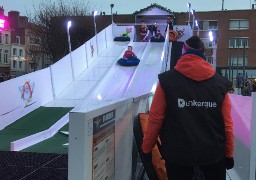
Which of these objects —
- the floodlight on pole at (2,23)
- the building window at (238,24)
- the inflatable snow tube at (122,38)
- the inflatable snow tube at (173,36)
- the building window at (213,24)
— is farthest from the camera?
the building window at (213,24)

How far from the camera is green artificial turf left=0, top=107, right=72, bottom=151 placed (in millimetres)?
10758

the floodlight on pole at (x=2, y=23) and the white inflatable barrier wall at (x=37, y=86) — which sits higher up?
the floodlight on pole at (x=2, y=23)

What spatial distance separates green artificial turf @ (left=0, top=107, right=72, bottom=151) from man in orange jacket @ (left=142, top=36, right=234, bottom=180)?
6.80 metres

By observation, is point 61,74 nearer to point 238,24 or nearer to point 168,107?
point 168,107

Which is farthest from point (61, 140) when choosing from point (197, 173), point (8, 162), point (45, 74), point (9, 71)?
point (9, 71)

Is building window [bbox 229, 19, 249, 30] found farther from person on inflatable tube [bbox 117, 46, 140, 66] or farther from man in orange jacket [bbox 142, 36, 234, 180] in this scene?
man in orange jacket [bbox 142, 36, 234, 180]

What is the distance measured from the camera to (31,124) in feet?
40.2

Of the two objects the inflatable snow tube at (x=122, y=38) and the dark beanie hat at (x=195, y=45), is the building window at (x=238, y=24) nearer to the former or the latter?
the inflatable snow tube at (x=122, y=38)

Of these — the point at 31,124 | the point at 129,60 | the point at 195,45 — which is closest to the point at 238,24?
the point at 129,60

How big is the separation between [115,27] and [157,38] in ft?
11.6

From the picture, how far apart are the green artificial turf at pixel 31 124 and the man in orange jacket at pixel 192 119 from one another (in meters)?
6.80

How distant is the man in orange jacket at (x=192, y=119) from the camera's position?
3268 millimetres

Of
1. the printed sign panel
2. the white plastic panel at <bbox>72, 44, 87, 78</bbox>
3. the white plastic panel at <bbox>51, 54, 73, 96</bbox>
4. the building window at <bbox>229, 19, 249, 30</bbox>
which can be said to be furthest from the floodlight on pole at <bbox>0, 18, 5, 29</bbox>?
the building window at <bbox>229, 19, 249, 30</bbox>

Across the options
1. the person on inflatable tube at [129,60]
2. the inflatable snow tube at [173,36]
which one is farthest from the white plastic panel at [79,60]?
the inflatable snow tube at [173,36]
